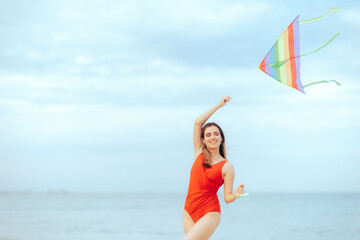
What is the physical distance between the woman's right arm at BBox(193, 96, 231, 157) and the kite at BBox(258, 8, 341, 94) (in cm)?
99

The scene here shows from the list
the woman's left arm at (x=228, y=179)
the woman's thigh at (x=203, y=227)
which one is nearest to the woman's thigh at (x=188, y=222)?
the woman's thigh at (x=203, y=227)

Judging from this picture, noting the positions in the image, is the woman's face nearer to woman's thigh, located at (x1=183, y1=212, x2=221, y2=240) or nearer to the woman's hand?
the woman's hand

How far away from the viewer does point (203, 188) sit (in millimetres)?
4977

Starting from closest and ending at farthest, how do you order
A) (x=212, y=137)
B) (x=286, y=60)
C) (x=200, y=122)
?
(x=212, y=137)
(x=200, y=122)
(x=286, y=60)

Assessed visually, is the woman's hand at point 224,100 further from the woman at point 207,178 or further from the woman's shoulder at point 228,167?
the woman's shoulder at point 228,167

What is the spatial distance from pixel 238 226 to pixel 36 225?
9.88 m

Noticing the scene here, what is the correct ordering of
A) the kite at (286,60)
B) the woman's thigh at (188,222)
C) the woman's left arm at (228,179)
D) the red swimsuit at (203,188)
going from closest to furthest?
the woman's left arm at (228,179) → the red swimsuit at (203,188) → the woman's thigh at (188,222) → the kite at (286,60)

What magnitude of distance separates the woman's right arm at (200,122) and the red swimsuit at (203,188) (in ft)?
0.47

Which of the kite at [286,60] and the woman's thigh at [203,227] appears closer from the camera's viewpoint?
the woman's thigh at [203,227]

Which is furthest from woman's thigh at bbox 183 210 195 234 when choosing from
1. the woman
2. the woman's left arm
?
the woman's left arm

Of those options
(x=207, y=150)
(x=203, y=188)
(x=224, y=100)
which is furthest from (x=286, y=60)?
(x=203, y=188)

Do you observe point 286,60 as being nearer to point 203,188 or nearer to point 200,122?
point 200,122

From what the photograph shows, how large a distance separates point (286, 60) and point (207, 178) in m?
1.76

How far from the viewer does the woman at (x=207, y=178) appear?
4875 mm
